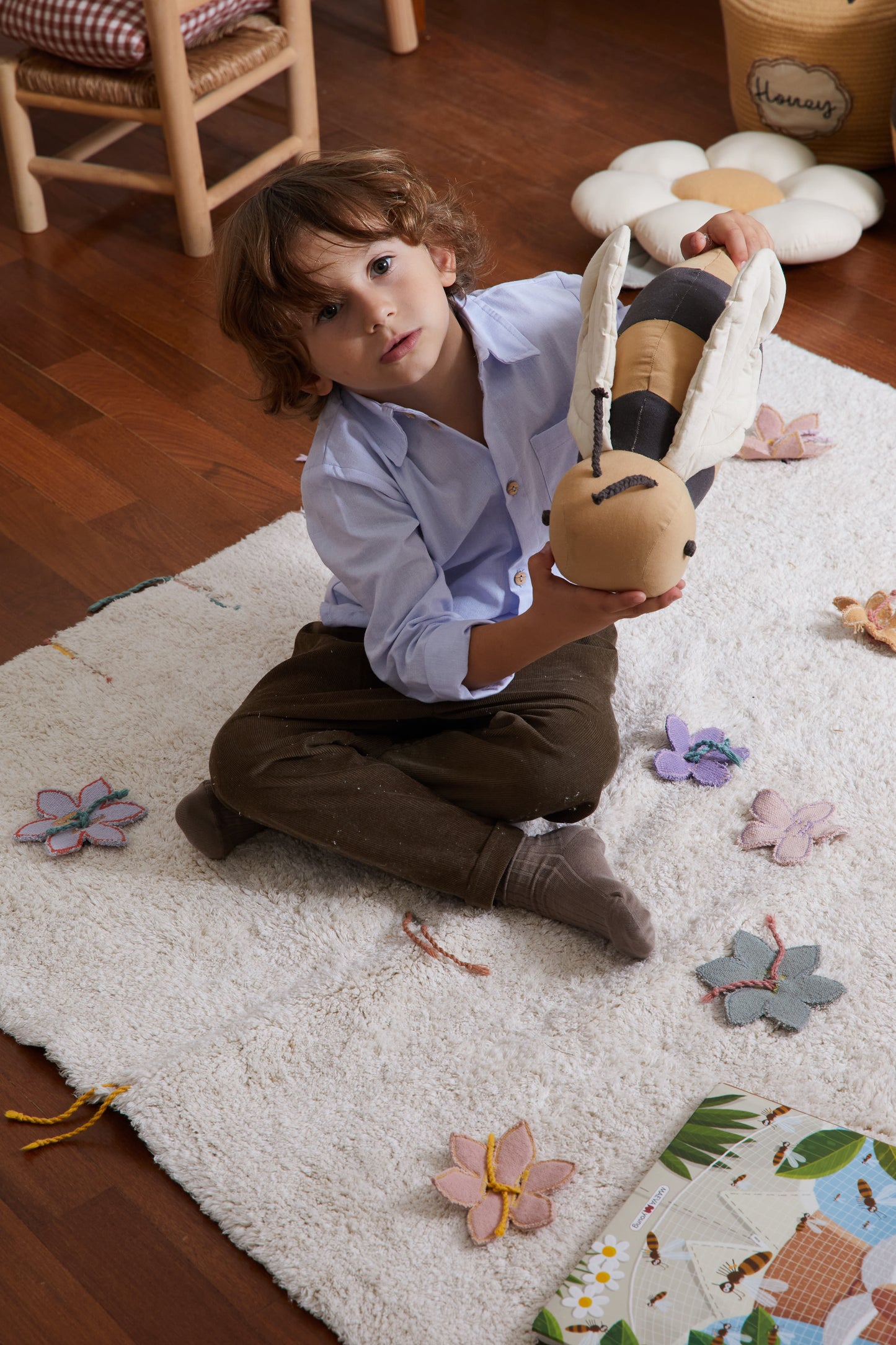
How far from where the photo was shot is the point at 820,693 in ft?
3.90

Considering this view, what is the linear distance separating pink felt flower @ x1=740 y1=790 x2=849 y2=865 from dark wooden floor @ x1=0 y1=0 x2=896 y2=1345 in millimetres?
515

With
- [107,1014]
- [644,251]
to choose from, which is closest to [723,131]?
[644,251]

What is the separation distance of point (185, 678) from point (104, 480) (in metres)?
0.41

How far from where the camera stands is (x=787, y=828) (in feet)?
3.50

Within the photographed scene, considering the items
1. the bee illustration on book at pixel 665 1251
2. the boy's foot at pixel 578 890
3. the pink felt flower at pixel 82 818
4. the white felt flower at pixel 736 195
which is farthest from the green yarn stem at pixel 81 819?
the white felt flower at pixel 736 195

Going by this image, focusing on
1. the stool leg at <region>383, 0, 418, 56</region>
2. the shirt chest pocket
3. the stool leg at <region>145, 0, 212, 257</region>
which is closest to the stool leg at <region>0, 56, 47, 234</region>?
the stool leg at <region>145, 0, 212, 257</region>

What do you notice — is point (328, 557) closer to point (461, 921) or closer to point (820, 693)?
point (461, 921)

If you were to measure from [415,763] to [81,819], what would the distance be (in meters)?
0.32

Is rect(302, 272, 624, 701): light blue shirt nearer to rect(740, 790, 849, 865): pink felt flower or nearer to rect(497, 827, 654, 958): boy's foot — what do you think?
rect(497, 827, 654, 958): boy's foot

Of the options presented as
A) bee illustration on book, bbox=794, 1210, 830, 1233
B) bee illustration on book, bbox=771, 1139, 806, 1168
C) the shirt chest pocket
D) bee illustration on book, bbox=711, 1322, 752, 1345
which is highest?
the shirt chest pocket

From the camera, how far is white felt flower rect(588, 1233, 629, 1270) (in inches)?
31.7

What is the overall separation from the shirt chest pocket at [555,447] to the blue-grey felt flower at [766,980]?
409 mm

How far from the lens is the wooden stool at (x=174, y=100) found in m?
1.78

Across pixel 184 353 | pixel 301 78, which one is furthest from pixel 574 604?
pixel 301 78
